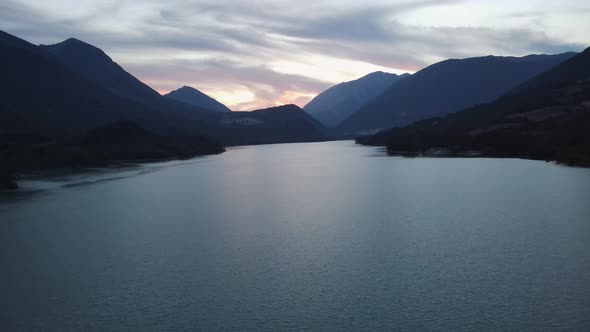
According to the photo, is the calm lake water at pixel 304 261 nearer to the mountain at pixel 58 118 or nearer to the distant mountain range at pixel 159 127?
the distant mountain range at pixel 159 127

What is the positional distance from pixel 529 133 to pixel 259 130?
119m

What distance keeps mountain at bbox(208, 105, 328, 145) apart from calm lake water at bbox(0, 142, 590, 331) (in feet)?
394

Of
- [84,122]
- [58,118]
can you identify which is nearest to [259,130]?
[84,122]

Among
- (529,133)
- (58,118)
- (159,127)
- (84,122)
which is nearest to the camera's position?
(529,133)

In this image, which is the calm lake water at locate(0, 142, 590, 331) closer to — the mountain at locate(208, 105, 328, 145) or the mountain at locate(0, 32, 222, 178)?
the mountain at locate(0, 32, 222, 178)

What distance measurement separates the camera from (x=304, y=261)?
56.3 feet

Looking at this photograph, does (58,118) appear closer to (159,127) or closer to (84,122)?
(84,122)

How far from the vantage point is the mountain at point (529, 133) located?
180 ft

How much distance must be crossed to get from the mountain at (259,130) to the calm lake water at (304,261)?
120 m

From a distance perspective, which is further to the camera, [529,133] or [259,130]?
[259,130]

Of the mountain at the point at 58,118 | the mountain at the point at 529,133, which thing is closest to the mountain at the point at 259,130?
the mountain at the point at 58,118

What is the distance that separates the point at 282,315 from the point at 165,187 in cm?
2958

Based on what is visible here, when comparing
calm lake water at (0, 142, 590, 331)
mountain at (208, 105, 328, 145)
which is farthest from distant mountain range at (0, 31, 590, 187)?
calm lake water at (0, 142, 590, 331)

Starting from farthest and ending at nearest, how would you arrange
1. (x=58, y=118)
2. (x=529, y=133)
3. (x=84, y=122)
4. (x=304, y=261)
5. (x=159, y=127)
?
1. (x=159, y=127)
2. (x=84, y=122)
3. (x=58, y=118)
4. (x=529, y=133)
5. (x=304, y=261)
